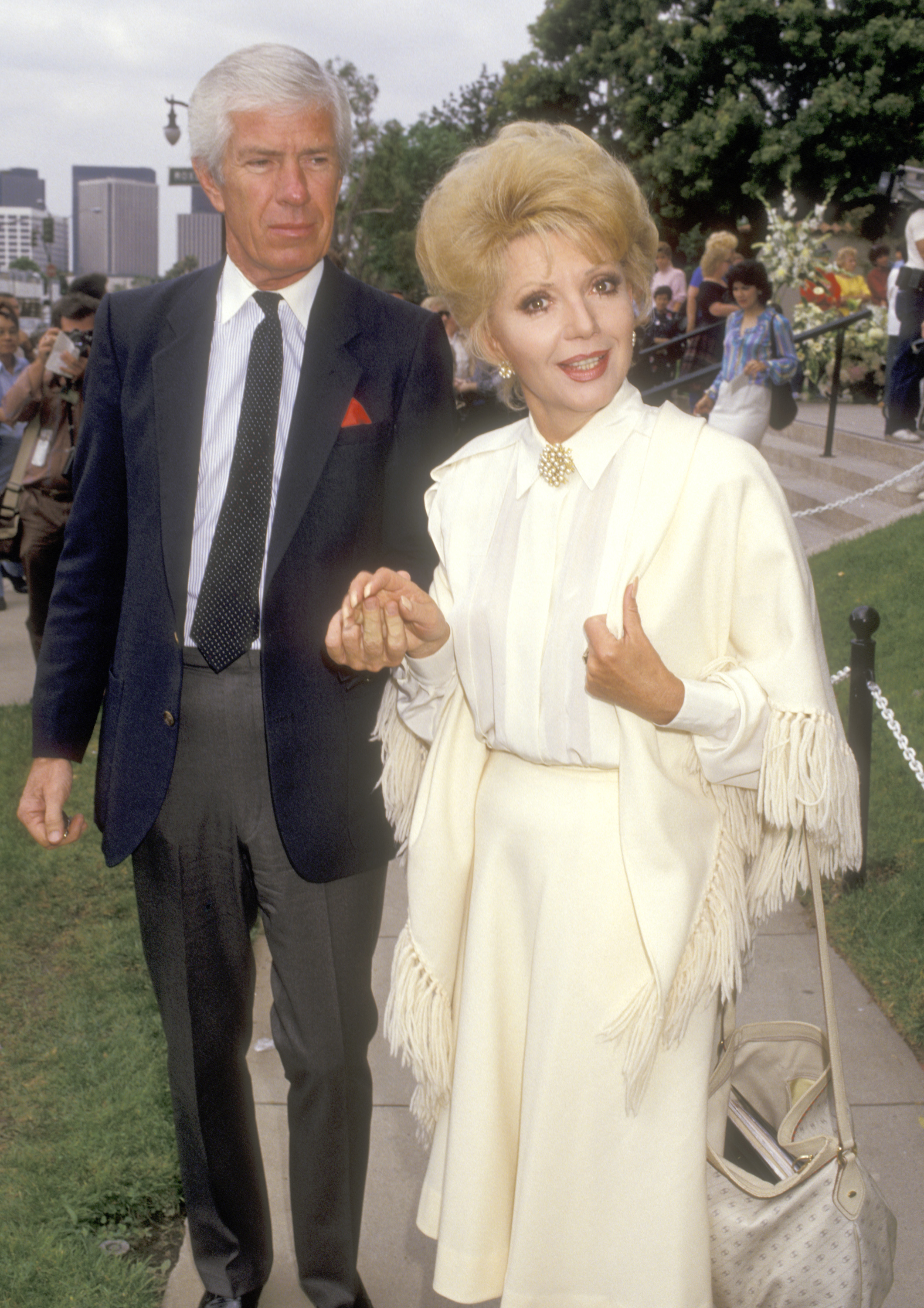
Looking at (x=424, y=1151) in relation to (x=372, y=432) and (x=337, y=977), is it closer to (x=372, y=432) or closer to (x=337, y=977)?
(x=337, y=977)

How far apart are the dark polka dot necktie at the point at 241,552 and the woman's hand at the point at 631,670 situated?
737 millimetres

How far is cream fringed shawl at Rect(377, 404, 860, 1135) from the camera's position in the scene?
1.97m

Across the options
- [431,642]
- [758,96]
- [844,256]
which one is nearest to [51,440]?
[431,642]

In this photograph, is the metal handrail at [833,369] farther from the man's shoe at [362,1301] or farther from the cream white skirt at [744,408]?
the man's shoe at [362,1301]

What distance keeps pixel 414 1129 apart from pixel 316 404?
2139 millimetres

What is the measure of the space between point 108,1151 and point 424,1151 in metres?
0.86

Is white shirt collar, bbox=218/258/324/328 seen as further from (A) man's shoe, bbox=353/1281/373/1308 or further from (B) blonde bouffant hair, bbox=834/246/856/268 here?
(B) blonde bouffant hair, bbox=834/246/856/268

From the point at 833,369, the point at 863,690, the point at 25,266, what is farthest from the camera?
the point at 25,266

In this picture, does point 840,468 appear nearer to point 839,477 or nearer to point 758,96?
point 839,477

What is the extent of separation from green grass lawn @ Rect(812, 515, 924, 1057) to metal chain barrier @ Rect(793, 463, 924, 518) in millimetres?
338

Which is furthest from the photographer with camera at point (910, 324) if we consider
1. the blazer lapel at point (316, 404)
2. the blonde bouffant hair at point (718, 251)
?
the blazer lapel at point (316, 404)

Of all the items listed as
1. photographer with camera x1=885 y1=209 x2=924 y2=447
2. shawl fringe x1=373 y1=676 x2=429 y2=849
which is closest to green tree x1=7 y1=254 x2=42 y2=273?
photographer with camera x1=885 y1=209 x2=924 y2=447

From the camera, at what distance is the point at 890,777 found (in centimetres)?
559

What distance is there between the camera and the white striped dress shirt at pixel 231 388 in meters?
2.35
